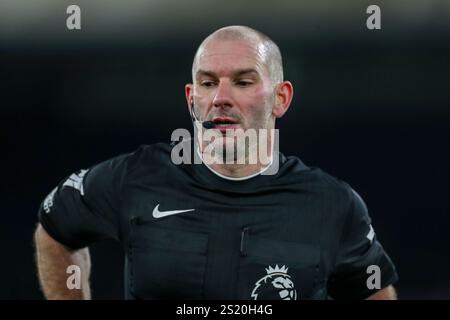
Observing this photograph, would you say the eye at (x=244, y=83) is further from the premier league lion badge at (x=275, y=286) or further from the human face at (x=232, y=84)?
the premier league lion badge at (x=275, y=286)

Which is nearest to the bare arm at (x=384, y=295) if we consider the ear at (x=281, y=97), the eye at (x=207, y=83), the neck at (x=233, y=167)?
the neck at (x=233, y=167)

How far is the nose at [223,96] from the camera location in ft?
6.98

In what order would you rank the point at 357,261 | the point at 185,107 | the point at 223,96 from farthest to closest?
the point at 185,107 < the point at 357,261 < the point at 223,96

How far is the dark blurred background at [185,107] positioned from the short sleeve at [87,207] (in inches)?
26.1

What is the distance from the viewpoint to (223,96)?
6.99 feet

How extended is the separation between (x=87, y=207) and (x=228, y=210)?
51 cm

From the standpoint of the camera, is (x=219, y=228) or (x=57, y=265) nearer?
(x=219, y=228)

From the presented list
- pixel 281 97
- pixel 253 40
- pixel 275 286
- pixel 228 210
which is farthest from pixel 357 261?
pixel 253 40

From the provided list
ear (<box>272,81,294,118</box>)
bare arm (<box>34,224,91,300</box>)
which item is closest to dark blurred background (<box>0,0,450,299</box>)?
bare arm (<box>34,224,91,300</box>)

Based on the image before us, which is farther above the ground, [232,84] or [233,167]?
[232,84]

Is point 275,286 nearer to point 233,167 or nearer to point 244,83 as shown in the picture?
point 233,167

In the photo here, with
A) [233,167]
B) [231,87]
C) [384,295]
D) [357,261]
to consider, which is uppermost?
[231,87]

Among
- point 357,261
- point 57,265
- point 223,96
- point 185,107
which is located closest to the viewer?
point 223,96

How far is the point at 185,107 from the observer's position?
9.93 ft
